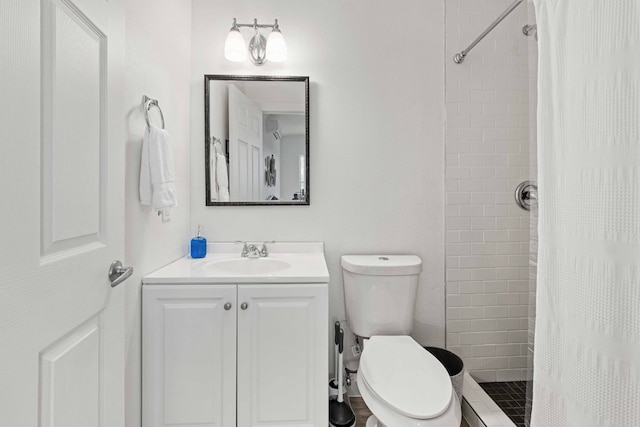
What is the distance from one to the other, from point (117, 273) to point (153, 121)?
30.3 inches

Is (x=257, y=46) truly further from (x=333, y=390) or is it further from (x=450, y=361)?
(x=450, y=361)

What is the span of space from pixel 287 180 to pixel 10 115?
1.36 metres

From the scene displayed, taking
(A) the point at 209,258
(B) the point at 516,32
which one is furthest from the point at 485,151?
(A) the point at 209,258

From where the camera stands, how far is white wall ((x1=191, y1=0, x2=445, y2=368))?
1.90 meters

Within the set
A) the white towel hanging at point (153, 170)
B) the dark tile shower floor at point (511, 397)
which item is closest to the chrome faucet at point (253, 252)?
the white towel hanging at point (153, 170)

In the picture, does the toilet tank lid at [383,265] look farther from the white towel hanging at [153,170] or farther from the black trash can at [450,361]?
the white towel hanging at [153,170]

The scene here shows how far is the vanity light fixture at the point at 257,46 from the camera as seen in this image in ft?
5.87

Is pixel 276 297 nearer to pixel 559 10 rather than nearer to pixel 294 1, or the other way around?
pixel 559 10

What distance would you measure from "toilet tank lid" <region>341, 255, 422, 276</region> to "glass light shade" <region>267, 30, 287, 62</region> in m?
1.14

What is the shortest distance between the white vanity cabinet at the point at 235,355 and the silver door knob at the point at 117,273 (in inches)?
16.3

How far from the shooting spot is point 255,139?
1.89 meters

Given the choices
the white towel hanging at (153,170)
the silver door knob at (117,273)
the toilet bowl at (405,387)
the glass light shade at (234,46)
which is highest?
the glass light shade at (234,46)

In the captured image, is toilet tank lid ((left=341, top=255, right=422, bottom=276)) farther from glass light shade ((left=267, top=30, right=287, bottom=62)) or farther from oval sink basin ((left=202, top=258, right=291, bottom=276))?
glass light shade ((left=267, top=30, right=287, bottom=62))

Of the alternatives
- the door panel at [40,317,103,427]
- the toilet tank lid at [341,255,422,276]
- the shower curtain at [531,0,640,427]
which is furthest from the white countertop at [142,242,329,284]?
the shower curtain at [531,0,640,427]
